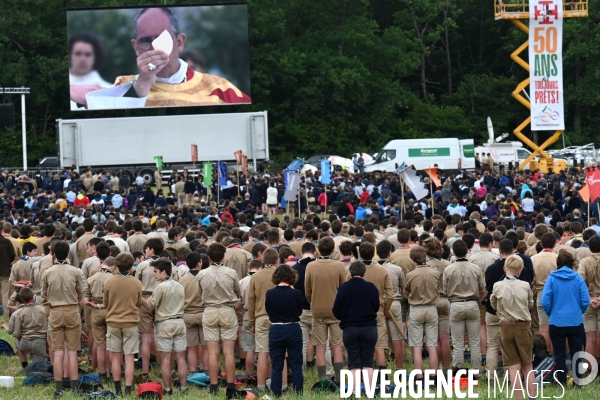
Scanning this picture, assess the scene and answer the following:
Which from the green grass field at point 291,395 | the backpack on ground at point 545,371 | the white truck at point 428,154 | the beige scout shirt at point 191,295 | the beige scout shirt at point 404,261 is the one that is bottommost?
the green grass field at point 291,395

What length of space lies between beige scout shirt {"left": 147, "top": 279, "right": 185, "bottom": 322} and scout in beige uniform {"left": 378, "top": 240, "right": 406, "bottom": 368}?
2492 millimetres

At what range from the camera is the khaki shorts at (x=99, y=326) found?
13320 millimetres

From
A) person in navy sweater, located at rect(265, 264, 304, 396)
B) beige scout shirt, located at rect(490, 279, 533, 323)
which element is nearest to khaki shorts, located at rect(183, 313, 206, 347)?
person in navy sweater, located at rect(265, 264, 304, 396)

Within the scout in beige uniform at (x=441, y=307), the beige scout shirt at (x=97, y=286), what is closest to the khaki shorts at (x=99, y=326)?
the beige scout shirt at (x=97, y=286)

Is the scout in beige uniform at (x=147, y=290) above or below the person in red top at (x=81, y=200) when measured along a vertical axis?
below

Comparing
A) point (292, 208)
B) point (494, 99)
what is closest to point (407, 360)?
point (292, 208)

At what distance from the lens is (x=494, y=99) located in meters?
63.2

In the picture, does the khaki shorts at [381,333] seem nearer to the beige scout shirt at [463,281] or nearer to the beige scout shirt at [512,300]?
the beige scout shirt at [463,281]

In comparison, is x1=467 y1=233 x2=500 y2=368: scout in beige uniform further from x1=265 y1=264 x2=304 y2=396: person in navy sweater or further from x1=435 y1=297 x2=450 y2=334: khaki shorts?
x1=265 y1=264 x2=304 y2=396: person in navy sweater

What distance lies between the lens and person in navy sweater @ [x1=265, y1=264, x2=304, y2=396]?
11.9 m

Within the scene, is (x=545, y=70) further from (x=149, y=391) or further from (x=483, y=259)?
(x=149, y=391)

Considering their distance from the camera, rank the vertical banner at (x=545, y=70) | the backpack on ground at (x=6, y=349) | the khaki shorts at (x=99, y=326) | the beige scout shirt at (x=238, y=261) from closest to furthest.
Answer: the khaki shorts at (x=99, y=326)
the beige scout shirt at (x=238, y=261)
the backpack on ground at (x=6, y=349)
the vertical banner at (x=545, y=70)

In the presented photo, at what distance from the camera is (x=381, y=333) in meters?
13.2

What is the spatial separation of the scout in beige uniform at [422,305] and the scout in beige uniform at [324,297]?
3.28 feet
